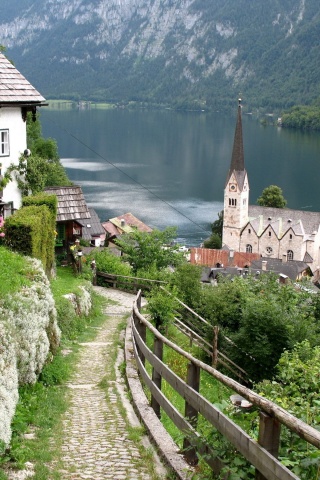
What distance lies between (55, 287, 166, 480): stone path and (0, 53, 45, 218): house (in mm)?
9922

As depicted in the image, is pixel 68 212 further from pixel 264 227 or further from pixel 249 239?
pixel 249 239

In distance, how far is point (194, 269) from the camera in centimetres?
2352

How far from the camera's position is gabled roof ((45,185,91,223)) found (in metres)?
23.3

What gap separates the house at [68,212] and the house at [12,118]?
303 cm

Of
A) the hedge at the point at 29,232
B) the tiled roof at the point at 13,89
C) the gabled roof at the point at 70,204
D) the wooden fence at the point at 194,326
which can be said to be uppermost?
the tiled roof at the point at 13,89

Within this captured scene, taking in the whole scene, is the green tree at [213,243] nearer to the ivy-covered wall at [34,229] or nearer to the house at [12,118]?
the house at [12,118]

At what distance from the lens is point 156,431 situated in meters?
6.19

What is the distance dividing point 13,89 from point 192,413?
15621 millimetres

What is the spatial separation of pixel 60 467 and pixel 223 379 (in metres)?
1.98

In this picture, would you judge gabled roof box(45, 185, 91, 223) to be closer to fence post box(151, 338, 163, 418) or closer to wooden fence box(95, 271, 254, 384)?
wooden fence box(95, 271, 254, 384)

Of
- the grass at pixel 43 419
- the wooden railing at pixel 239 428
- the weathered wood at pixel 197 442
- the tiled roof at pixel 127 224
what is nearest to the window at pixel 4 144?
the grass at pixel 43 419

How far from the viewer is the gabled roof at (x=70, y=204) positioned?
23344mm

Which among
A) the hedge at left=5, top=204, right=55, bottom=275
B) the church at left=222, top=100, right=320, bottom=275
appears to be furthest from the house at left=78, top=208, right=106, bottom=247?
the hedge at left=5, top=204, right=55, bottom=275

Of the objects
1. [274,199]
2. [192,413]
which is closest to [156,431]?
[192,413]
